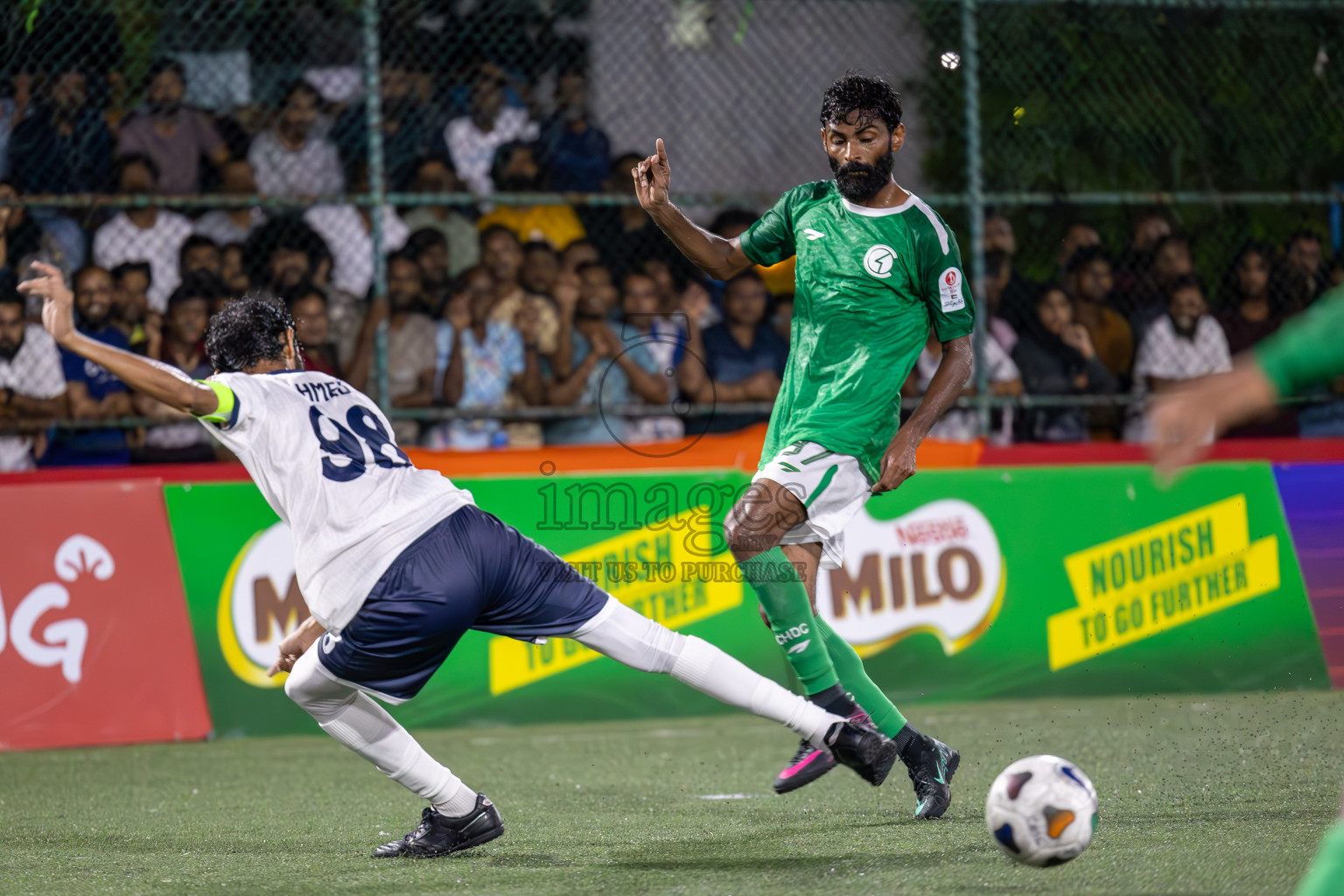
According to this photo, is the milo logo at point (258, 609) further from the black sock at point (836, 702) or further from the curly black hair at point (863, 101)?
the curly black hair at point (863, 101)

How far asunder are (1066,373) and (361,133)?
446 centimetres

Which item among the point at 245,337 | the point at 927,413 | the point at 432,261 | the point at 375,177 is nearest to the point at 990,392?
the point at 432,261

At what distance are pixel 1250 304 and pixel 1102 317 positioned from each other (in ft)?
3.22

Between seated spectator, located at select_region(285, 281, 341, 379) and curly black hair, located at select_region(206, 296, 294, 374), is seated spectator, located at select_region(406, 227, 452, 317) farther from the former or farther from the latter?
curly black hair, located at select_region(206, 296, 294, 374)

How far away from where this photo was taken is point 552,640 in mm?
8336

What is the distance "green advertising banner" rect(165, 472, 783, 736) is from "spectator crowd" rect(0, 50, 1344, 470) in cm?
52

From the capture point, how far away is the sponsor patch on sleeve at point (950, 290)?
17.4 feet

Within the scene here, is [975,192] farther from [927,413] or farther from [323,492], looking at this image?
[323,492]

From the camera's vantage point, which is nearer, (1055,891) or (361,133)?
(1055,891)

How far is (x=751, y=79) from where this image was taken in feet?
34.1

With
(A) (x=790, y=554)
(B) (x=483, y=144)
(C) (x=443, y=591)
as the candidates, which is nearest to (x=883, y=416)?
(A) (x=790, y=554)

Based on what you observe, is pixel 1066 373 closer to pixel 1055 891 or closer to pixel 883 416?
pixel 883 416

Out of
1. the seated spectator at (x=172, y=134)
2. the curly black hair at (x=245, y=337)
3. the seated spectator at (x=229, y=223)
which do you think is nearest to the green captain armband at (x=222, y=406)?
the curly black hair at (x=245, y=337)

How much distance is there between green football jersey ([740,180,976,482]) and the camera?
530 cm
